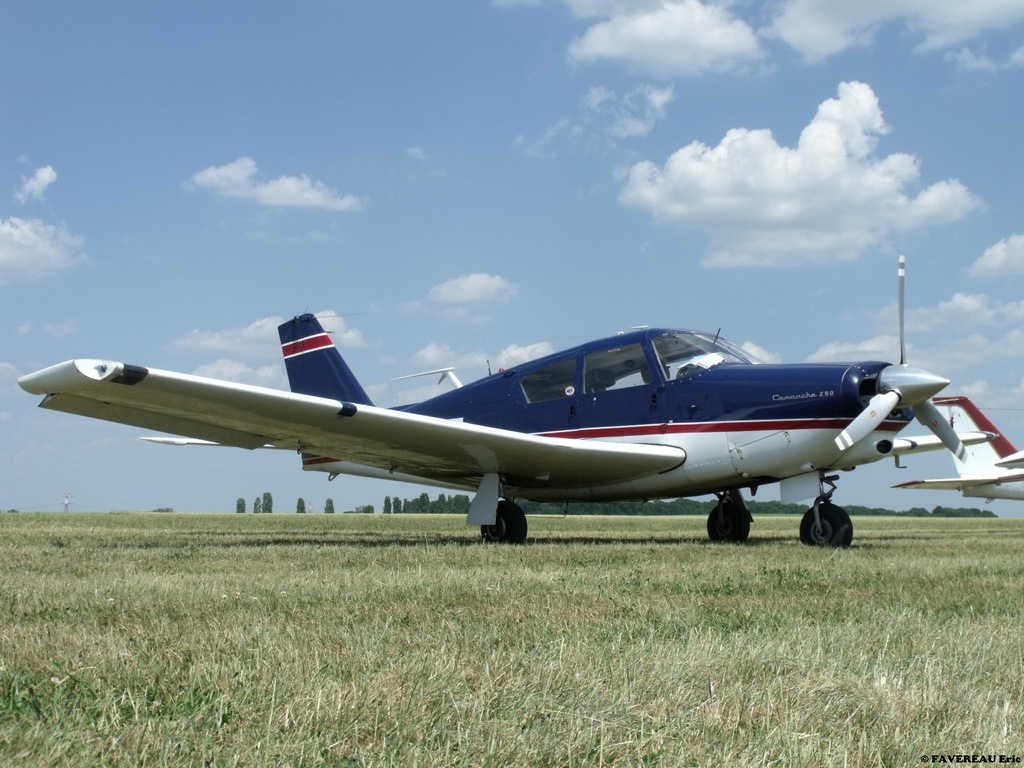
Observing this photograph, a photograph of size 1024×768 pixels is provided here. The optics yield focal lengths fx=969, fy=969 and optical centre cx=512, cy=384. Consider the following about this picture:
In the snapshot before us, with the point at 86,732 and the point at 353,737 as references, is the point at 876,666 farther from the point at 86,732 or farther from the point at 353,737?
the point at 86,732

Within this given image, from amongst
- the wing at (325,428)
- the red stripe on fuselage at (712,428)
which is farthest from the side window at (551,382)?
the wing at (325,428)

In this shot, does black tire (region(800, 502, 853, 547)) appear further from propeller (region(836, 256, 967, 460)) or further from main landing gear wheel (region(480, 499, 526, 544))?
main landing gear wheel (region(480, 499, 526, 544))

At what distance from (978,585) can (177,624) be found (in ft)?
14.4

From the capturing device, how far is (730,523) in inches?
485

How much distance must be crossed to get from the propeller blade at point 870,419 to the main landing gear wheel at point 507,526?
12.0 feet

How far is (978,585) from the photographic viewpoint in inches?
218

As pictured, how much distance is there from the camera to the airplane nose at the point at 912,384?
30.2ft

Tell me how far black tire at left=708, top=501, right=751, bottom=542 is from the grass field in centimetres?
697

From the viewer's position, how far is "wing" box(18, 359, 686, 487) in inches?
338

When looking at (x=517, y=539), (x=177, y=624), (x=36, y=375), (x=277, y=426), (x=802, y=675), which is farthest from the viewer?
(x=517, y=539)

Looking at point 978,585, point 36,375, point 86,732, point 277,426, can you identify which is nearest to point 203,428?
point 277,426

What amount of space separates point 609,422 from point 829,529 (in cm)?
265

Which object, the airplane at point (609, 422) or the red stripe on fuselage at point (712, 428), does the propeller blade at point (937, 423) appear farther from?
the red stripe on fuselage at point (712, 428)

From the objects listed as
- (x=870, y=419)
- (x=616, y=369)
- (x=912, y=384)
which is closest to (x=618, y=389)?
(x=616, y=369)
